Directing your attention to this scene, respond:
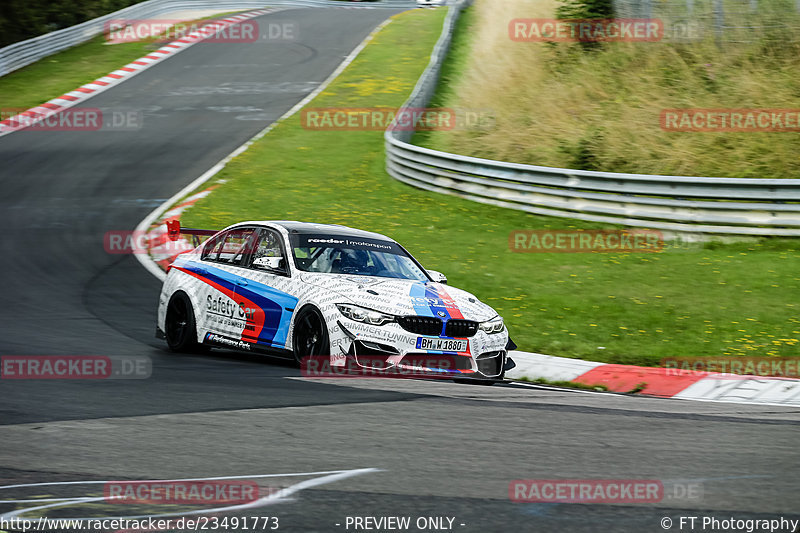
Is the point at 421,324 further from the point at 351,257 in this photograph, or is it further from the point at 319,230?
the point at 319,230

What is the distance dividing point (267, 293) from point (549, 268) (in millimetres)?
6251

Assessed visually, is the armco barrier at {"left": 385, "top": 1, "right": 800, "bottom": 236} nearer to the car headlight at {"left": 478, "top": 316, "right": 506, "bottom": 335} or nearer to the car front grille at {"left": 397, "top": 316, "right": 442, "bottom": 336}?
the car headlight at {"left": 478, "top": 316, "right": 506, "bottom": 335}

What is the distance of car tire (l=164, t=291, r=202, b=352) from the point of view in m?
11.2

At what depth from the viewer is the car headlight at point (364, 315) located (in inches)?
367

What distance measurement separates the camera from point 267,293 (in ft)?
33.9

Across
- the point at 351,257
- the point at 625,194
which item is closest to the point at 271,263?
the point at 351,257

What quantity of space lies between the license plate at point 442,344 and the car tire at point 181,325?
9.90 feet

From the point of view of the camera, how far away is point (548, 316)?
41.5 feet

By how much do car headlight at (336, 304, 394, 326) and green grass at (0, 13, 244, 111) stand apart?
994 inches

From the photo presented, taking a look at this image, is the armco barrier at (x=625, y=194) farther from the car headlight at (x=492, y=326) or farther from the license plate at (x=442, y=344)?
the license plate at (x=442, y=344)

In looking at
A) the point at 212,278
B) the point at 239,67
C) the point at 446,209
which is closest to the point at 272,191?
the point at 446,209

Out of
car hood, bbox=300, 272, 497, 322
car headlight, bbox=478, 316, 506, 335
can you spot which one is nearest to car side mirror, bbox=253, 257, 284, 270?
car hood, bbox=300, 272, 497, 322

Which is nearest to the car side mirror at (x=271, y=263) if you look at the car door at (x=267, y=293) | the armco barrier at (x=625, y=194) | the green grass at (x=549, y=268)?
the car door at (x=267, y=293)

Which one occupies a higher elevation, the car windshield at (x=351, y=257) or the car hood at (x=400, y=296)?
the car windshield at (x=351, y=257)
